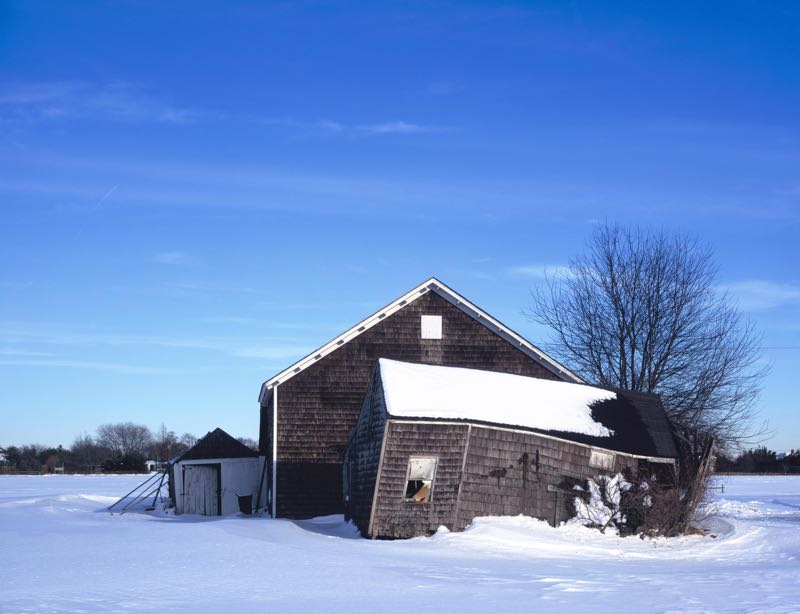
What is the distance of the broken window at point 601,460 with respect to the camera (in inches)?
968

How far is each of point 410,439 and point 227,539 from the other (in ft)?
16.1

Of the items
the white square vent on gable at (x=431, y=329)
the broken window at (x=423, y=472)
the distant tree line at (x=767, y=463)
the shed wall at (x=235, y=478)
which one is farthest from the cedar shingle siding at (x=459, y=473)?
the distant tree line at (x=767, y=463)

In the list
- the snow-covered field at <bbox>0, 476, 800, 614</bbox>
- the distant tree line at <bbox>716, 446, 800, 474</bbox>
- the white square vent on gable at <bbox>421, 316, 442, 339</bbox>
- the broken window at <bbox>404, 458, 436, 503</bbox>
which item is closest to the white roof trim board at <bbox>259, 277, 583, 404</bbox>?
the white square vent on gable at <bbox>421, 316, 442, 339</bbox>

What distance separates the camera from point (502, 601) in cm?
1348

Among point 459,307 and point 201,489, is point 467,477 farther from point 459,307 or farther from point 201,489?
point 201,489

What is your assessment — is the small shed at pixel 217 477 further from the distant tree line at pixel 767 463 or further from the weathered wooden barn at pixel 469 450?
the distant tree line at pixel 767 463

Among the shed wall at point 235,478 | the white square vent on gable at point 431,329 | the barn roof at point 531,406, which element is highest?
the white square vent on gable at point 431,329

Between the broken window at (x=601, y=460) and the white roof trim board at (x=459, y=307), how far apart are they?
606cm

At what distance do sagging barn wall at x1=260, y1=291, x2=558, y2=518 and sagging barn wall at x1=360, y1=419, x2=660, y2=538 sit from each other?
19.4ft

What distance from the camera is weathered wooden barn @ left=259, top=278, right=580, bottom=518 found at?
96.3 feet

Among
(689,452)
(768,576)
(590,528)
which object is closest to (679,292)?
(689,452)

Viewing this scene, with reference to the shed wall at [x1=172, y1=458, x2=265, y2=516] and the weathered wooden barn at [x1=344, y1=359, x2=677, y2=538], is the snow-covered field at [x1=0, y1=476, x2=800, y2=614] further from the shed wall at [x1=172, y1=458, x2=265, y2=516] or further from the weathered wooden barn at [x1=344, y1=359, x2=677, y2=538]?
the shed wall at [x1=172, y1=458, x2=265, y2=516]

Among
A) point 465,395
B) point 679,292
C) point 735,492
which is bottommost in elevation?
point 735,492

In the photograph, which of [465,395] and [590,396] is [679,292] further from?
[465,395]
